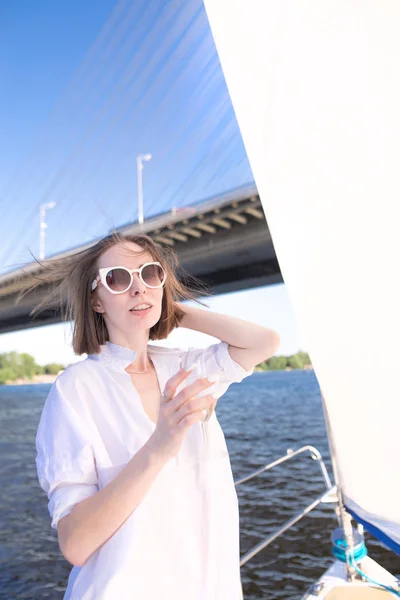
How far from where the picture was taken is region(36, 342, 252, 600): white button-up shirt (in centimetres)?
98

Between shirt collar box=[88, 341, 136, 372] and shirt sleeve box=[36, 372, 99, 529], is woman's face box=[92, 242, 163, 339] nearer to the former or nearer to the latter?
shirt collar box=[88, 341, 136, 372]

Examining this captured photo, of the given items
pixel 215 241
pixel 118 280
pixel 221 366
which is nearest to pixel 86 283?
pixel 118 280

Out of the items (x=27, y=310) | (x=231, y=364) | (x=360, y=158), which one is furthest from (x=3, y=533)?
(x=360, y=158)

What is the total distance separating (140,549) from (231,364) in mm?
542

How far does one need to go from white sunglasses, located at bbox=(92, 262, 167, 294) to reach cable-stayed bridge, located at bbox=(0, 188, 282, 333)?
10.5 metres

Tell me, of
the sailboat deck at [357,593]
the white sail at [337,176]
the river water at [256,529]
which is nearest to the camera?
the white sail at [337,176]

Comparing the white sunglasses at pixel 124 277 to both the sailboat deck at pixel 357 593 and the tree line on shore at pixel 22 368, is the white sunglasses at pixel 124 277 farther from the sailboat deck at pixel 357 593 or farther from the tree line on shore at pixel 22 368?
the tree line on shore at pixel 22 368

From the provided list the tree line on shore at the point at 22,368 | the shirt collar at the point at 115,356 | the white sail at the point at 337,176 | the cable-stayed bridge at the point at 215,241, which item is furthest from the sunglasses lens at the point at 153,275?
the tree line on shore at the point at 22,368

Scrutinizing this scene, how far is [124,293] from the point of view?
121 cm

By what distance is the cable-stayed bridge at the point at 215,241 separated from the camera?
1260cm

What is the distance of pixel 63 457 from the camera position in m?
0.99

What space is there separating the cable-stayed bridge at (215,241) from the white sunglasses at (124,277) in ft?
34.3

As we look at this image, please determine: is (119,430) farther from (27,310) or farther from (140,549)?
(27,310)

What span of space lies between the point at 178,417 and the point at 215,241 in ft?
43.7
